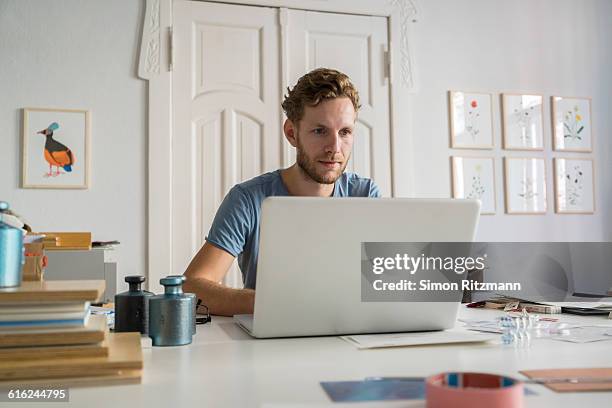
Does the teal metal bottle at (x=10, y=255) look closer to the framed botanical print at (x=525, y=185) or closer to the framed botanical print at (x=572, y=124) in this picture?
the framed botanical print at (x=525, y=185)

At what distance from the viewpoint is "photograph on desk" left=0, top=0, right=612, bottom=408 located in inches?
30.4

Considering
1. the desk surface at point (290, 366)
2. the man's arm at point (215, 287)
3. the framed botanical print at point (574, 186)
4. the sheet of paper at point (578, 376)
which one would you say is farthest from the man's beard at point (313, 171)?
the framed botanical print at point (574, 186)

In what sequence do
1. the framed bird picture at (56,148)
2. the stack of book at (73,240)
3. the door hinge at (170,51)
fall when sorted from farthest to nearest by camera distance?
the door hinge at (170,51) → the framed bird picture at (56,148) → the stack of book at (73,240)

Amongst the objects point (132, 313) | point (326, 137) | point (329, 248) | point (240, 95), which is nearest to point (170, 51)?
point (240, 95)

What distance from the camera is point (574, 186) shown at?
11.8ft

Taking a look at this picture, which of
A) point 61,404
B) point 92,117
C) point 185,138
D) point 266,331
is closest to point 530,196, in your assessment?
point 185,138

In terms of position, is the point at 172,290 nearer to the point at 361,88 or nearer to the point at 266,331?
the point at 266,331

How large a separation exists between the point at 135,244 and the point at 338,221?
2.15m

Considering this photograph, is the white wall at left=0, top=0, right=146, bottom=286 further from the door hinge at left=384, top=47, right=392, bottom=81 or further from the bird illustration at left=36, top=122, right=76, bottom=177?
the door hinge at left=384, top=47, right=392, bottom=81

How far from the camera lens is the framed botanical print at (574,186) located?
356cm

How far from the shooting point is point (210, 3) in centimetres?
306

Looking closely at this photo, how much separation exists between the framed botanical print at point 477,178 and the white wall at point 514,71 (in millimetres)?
43

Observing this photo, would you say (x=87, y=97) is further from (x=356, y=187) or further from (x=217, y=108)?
(x=356, y=187)

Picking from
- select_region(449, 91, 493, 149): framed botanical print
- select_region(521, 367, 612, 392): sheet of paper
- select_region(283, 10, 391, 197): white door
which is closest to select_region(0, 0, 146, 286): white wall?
select_region(283, 10, 391, 197): white door
